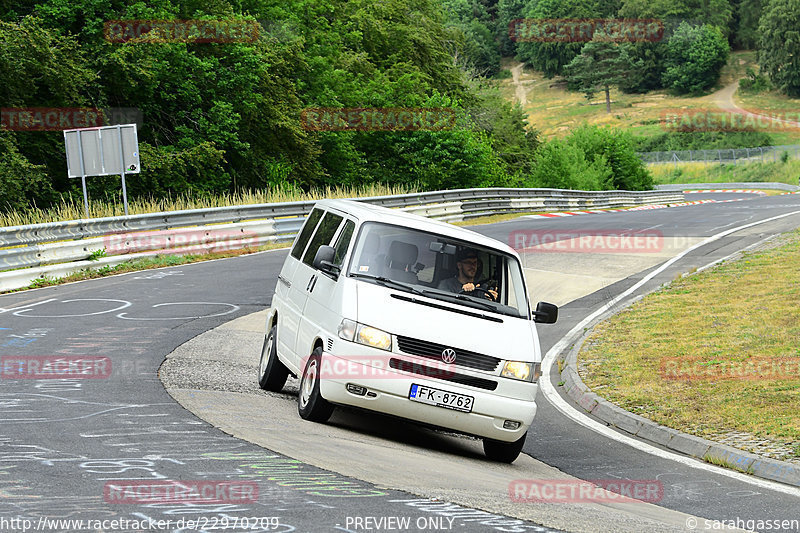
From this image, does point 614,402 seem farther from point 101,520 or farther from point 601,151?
point 601,151

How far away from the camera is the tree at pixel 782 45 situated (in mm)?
141875

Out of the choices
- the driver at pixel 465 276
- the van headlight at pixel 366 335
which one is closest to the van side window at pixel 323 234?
the driver at pixel 465 276

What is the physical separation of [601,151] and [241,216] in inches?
1850

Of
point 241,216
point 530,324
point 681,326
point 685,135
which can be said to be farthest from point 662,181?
point 530,324

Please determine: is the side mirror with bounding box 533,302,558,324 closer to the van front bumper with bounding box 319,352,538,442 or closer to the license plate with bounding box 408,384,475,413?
the van front bumper with bounding box 319,352,538,442

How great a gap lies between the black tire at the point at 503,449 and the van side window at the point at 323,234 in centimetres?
265

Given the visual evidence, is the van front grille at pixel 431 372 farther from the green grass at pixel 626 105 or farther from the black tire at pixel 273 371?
the green grass at pixel 626 105

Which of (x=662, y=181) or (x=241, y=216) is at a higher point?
(x=241, y=216)

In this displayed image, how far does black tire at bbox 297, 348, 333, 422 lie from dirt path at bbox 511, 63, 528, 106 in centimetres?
16120

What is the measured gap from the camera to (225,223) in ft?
83.4

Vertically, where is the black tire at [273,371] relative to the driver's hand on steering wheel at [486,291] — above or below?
below

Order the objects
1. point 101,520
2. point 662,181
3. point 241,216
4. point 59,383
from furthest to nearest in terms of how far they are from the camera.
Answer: point 662,181 < point 241,216 < point 59,383 < point 101,520

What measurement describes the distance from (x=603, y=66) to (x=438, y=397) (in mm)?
158957

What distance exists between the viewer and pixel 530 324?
880 centimetres
